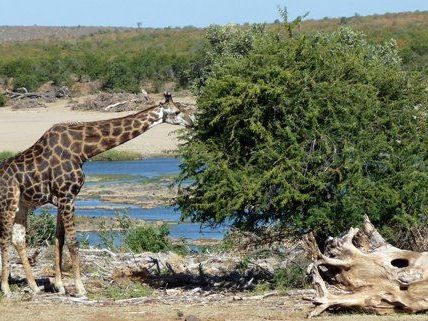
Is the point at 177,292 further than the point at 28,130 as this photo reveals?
No

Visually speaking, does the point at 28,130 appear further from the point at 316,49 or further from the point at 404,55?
the point at 316,49

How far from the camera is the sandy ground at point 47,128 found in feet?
139

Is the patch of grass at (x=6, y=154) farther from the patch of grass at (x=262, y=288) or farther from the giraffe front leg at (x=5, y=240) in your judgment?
the patch of grass at (x=262, y=288)

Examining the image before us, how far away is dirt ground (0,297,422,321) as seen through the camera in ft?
→ 41.3

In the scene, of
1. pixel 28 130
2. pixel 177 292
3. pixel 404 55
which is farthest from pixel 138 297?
pixel 404 55

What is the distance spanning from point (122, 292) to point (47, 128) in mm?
29659

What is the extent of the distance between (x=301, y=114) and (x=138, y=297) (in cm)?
324

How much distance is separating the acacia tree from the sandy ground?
23509mm

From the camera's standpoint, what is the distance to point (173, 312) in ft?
43.1

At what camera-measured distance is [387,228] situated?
1517 cm

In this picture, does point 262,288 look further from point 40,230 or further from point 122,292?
point 40,230

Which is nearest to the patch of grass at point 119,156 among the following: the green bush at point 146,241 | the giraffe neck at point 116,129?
the green bush at point 146,241

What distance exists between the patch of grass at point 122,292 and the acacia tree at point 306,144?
1.29 meters

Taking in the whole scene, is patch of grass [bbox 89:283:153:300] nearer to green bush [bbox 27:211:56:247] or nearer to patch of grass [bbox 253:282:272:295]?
patch of grass [bbox 253:282:272:295]
